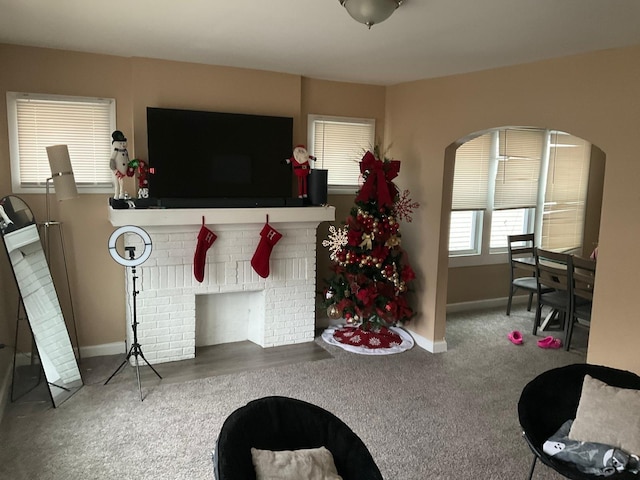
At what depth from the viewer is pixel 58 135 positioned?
154 inches

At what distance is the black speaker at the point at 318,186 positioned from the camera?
446 cm

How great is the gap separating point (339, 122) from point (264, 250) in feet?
4.99

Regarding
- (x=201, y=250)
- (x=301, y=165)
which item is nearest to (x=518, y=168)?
(x=301, y=165)

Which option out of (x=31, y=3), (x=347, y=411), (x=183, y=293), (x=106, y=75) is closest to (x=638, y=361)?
(x=347, y=411)

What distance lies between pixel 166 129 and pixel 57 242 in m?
1.23

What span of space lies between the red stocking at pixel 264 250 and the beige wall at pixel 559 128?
1.34 metres

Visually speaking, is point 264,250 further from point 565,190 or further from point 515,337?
point 565,190

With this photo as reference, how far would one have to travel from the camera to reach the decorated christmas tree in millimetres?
4418

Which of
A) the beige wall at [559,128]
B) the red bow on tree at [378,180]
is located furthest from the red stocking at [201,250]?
the beige wall at [559,128]

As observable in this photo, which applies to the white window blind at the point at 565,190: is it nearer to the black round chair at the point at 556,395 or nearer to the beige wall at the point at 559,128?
the beige wall at the point at 559,128

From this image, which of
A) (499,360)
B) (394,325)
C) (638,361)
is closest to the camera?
(638,361)

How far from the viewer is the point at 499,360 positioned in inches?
173

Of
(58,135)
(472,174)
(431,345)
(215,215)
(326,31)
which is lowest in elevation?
(431,345)

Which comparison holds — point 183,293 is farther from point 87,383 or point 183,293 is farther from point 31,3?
point 31,3
